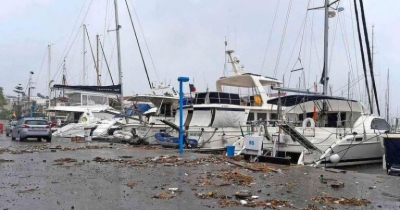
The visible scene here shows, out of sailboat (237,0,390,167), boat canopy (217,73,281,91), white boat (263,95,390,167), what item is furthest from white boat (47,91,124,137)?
white boat (263,95,390,167)

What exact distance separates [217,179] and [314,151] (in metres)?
6.73

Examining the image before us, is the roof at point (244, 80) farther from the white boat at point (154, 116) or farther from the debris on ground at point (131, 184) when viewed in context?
the debris on ground at point (131, 184)

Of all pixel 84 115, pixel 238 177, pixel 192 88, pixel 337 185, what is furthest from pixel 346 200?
pixel 84 115

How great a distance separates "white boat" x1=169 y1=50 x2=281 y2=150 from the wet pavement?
31.7ft

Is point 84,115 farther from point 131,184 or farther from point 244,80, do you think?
point 131,184

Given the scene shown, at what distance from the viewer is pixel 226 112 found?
78.2 ft

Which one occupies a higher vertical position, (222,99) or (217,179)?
(222,99)

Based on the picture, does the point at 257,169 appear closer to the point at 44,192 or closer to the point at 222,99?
the point at 44,192

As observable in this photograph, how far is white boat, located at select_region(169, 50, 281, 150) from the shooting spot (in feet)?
75.0

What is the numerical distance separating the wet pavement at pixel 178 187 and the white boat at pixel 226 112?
31.7 ft

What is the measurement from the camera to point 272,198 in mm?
7863

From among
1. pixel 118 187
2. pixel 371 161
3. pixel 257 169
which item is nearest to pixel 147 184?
pixel 118 187

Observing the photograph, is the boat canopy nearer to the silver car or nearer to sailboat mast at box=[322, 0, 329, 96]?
sailboat mast at box=[322, 0, 329, 96]

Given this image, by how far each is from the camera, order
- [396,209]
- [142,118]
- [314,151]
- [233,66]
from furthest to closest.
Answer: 1. [233,66]
2. [142,118]
3. [314,151]
4. [396,209]
